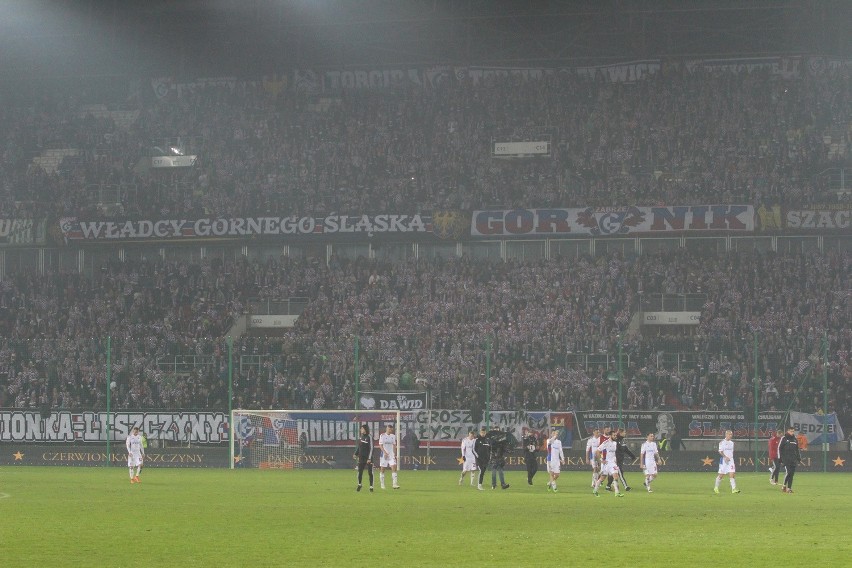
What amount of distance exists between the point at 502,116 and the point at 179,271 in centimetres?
2029

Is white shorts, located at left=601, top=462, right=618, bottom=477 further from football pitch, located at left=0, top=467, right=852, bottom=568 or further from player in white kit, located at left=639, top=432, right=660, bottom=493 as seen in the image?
player in white kit, located at left=639, top=432, right=660, bottom=493

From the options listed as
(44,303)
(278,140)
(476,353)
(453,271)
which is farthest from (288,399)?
(278,140)

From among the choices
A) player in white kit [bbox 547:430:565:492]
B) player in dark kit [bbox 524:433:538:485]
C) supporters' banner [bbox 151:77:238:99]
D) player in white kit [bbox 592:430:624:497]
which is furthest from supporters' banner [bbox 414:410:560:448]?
supporters' banner [bbox 151:77:238:99]

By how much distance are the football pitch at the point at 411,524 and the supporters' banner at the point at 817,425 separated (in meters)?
6.18

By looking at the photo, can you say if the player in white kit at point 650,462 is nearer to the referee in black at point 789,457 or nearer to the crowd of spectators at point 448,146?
the referee in black at point 789,457

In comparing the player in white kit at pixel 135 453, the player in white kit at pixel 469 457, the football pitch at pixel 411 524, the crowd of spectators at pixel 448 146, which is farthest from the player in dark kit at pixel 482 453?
the crowd of spectators at pixel 448 146

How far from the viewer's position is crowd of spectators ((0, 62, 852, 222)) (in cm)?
6700

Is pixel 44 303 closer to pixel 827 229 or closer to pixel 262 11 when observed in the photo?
pixel 262 11

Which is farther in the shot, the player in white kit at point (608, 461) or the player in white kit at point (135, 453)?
the player in white kit at point (135, 453)

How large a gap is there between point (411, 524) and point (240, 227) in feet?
149

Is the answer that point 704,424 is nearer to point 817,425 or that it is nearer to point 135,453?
point 817,425

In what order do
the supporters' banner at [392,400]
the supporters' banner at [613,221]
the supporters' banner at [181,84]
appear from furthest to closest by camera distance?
the supporters' banner at [181,84]
the supporters' banner at [613,221]
the supporters' banner at [392,400]

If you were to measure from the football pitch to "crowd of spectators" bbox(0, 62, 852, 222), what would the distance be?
29196 millimetres

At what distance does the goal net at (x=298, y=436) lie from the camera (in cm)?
4894
